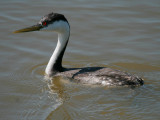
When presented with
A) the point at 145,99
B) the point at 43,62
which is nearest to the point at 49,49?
the point at 43,62

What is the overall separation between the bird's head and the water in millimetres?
1198

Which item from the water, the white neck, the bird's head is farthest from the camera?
the white neck

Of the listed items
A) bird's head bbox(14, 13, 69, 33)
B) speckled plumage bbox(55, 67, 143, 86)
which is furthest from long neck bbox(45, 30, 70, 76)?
speckled plumage bbox(55, 67, 143, 86)

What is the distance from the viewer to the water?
22.0 feet

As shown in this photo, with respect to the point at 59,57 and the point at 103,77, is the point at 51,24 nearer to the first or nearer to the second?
the point at 59,57

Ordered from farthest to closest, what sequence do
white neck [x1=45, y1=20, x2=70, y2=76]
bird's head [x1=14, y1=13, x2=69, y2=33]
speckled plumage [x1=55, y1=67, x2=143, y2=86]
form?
white neck [x1=45, y1=20, x2=70, y2=76] < bird's head [x1=14, y1=13, x2=69, y2=33] < speckled plumage [x1=55, y1=67, x2=143, y2=86]

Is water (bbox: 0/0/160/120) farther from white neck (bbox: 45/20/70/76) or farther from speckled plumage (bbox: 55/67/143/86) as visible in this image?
white neck (bbox: 45/20/70/76)

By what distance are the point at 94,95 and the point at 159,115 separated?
1471 millimetres

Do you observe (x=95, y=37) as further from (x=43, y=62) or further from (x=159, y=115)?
(x=159, y=115)

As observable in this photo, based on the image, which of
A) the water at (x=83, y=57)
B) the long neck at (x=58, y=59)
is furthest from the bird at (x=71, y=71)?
the water at (x=83, y=57)

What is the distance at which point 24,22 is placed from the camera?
11203mm

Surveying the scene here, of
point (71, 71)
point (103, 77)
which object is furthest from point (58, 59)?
point (103, 77)

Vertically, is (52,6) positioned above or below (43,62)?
above

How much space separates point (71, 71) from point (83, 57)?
4.64 feet
